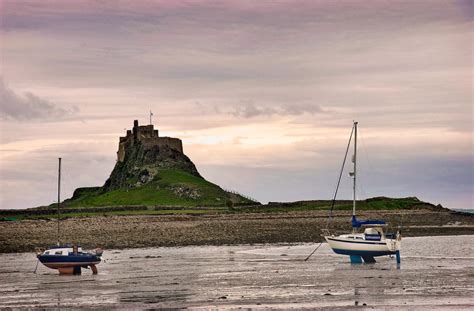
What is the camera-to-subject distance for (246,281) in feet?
138

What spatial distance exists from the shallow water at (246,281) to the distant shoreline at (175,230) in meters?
8.43

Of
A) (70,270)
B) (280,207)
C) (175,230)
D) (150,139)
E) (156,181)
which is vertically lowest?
(70,270)

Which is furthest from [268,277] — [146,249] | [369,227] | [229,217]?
[229,217]

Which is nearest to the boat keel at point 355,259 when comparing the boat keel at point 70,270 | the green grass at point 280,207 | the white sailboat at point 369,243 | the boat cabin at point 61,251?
the white sailboat at point 369,243

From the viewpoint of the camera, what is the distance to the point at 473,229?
10581 cm

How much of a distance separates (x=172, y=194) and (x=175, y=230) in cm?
7610

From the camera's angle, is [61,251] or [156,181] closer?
[61,251]

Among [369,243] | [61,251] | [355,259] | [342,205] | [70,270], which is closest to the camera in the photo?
[61,251]

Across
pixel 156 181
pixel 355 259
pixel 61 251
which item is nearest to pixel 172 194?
pixel 156 181

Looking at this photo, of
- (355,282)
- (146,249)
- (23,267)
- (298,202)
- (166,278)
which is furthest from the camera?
(298,202)

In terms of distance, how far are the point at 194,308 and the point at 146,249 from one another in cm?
3592

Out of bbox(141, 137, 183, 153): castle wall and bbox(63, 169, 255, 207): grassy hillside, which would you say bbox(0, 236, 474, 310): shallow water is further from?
bbox(141, 137, 183, 153): castle wall

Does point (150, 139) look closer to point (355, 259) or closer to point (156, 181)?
point (156, 181)

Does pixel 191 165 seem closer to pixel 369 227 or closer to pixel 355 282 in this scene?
pixel 369 227
